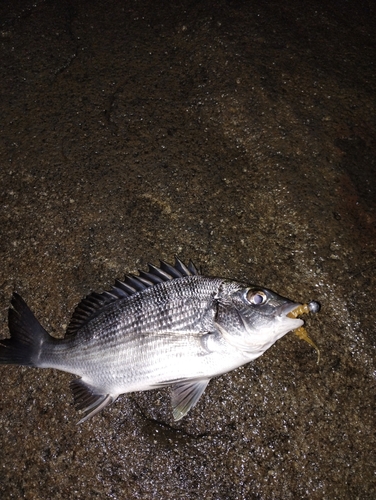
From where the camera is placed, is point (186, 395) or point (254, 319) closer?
point (254, 319)

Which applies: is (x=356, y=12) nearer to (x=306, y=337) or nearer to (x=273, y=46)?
(x=273, y=46)

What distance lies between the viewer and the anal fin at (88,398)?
2826mm

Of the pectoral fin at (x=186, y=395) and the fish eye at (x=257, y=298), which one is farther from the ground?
the fish eye at (x=257, y=298)

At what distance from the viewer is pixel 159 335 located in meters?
2.69

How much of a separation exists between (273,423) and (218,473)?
49 cm

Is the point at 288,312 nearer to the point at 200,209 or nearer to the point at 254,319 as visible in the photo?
the point at 254,319

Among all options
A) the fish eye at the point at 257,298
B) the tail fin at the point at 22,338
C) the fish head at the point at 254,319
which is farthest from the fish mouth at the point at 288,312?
the tail fin at the point at 22,338

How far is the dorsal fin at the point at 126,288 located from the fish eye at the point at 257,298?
1.39 feet

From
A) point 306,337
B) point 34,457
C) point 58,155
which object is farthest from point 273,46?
point 34,457

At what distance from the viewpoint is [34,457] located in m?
2.98

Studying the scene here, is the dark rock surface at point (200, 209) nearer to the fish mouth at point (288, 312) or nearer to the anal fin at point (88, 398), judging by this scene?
the anal fin at point (88, 398)

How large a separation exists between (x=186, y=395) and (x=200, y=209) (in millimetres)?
1402

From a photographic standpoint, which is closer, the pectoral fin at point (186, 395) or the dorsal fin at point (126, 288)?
the pectoral fin at point (186, 395)

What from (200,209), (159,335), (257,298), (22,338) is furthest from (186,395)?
(200,209)
